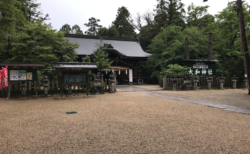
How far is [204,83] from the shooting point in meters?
14.2

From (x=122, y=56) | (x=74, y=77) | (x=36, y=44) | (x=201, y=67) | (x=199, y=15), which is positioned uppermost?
(x=199, y=15)

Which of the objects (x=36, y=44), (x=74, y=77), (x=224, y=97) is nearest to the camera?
(x=224, y=97)

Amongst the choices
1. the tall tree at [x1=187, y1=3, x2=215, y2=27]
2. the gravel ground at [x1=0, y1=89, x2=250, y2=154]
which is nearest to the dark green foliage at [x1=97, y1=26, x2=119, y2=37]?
the tall tree at [x1=187, y1=3, x2=215, y2=27]

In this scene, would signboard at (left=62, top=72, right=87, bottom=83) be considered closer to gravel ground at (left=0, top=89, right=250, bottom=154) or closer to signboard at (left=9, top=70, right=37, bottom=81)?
signboard at (left=9, top=70, right=37, bottom=81)

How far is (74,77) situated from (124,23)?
32.5m

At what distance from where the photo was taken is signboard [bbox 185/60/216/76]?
14.1 meters

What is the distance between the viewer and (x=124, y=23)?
38.4 meters

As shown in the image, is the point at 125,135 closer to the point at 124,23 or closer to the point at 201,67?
the point at 201,67

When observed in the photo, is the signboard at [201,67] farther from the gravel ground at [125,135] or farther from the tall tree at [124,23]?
the tall tree at [124,23]

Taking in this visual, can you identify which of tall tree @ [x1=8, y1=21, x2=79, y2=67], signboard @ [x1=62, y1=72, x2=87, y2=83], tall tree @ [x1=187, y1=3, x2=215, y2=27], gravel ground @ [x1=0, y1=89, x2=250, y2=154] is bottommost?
gravel ground @ [x1=0, y1=89, x2=250, y2=154]

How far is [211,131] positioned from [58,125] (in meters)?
3.58

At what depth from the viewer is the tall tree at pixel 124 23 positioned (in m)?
36.8

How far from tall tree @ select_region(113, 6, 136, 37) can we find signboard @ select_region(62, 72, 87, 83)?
2846 centimetres

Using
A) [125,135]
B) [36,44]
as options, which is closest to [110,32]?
[36,44]
